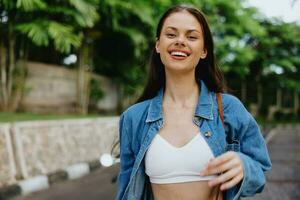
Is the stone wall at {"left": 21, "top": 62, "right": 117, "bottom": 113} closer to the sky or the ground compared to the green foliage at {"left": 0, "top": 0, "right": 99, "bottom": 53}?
closer to the ground

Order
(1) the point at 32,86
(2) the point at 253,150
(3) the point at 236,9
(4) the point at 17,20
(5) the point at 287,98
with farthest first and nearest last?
(5) the point at 287,98, (3) the point at 236,9, (1) the point at 32,86, (4) the point at 17,20, (2) the point at 253,150

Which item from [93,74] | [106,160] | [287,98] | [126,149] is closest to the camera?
[126,149]

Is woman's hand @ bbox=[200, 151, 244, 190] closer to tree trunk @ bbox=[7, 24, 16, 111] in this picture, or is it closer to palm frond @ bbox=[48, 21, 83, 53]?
palm frond @ bbox=[48, 21, 83, 53]

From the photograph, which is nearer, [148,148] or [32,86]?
[148,148]

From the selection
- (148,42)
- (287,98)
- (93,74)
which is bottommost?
(287,98)

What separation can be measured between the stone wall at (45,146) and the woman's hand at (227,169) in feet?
15.4

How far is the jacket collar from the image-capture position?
1.89 m

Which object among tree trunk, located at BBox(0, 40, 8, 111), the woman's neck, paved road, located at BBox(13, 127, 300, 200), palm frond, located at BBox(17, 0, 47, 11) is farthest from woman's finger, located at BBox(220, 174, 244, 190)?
tree trunk, located at BBox(0, 40, 8, 111)

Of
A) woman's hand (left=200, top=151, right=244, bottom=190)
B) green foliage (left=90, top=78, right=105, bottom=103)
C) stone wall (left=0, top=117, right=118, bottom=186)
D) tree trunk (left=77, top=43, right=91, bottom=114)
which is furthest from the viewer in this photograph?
green foliage (left=90, top=78, right=105, bottom=103)

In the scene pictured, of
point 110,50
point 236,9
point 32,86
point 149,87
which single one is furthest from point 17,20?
point 236,9

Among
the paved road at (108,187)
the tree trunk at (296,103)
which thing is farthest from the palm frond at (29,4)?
the tree trunk at (296,103)

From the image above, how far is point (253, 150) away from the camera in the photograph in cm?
177

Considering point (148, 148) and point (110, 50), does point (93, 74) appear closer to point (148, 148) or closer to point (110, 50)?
point (110, 50)

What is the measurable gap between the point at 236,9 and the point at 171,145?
64.8 feet
